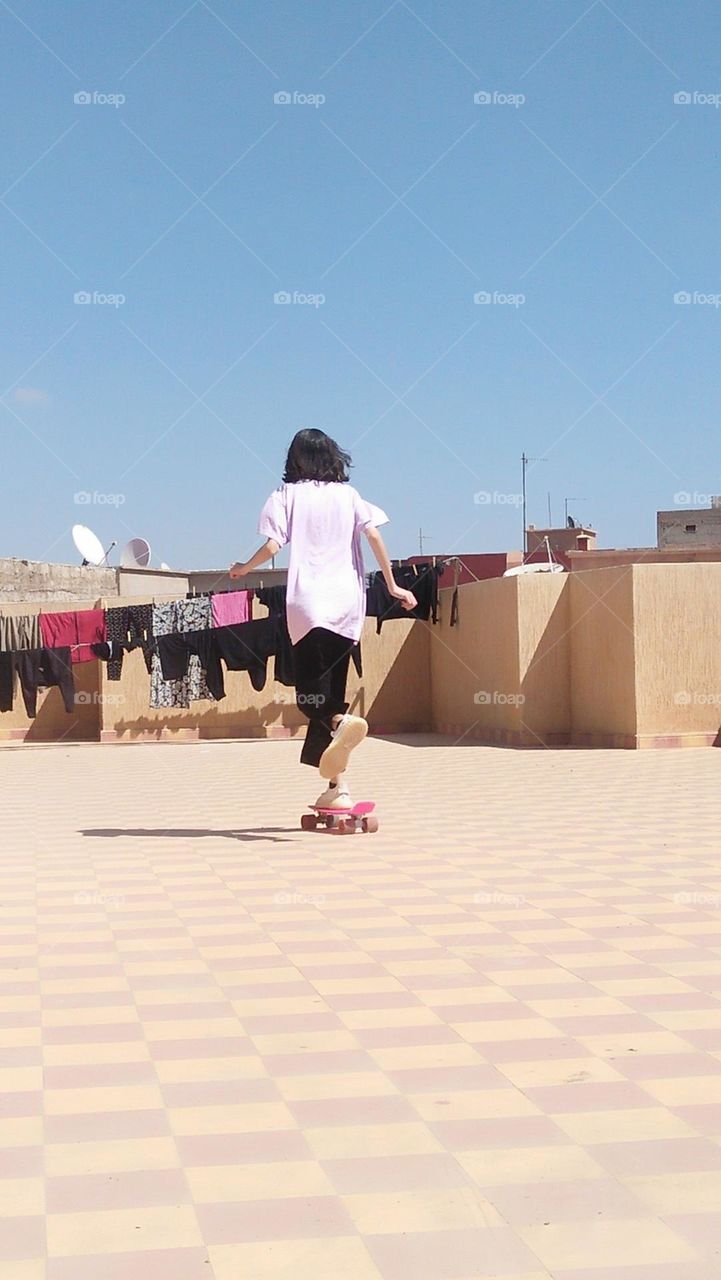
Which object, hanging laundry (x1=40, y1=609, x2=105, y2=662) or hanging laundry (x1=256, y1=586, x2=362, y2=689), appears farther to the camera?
hanging laundry (x1=40, y1=609, x2=105, y2=662)

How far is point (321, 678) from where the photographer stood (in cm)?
775

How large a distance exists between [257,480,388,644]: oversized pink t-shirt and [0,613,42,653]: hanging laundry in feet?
35.9

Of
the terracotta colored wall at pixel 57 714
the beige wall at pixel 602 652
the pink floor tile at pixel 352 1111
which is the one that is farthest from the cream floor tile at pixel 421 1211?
the terracotta colored wall at pixel 57 714

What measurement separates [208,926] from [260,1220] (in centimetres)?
262

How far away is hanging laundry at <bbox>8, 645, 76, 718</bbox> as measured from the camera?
Answer: 1800cm

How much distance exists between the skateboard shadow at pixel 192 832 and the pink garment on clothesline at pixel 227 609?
892 centimetres

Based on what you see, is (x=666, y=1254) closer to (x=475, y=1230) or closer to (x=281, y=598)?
(x=475, y=1230)

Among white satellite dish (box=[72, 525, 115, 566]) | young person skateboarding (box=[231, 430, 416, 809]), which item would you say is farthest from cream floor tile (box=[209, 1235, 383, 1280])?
white satellite dish (box=[72, 525, 115, 566])

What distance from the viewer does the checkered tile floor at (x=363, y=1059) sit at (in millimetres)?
2543
